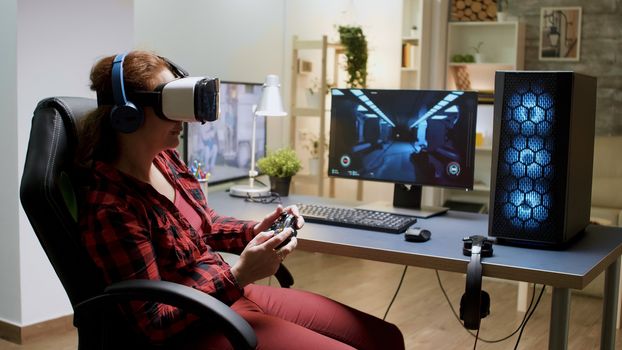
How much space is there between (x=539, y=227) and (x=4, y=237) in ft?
7.69

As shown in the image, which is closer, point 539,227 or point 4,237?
point 539,227

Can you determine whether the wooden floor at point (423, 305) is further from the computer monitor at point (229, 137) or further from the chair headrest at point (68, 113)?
the chair headrest at point (68, 113)

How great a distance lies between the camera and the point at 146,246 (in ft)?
5.61

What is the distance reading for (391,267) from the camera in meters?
5.11

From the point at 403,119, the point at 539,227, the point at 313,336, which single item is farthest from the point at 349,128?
the point at 313,336

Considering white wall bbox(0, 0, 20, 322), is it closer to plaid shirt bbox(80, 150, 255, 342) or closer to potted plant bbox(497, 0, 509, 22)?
plaid shirt bbox(80, 150, 255, 342)

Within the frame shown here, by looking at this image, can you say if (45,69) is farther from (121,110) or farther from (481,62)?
(481,62)

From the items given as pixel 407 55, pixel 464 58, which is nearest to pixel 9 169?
pixel 407 55

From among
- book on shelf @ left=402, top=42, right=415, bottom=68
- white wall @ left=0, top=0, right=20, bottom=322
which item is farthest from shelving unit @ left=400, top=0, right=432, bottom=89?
white wall @ left=0, top=0, right=20, bottom=322

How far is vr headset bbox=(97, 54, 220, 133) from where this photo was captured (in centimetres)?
175

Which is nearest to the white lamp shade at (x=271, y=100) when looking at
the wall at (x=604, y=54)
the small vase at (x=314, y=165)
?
the small vase at (x=314, y=165)

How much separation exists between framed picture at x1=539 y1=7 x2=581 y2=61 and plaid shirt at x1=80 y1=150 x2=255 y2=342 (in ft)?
13.8

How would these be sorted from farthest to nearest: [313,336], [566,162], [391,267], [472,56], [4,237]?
[472,56] → [391,267] → [4,237] → [566,162] → [313,336]

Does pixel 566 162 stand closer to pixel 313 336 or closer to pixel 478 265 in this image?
pixel 478 265
